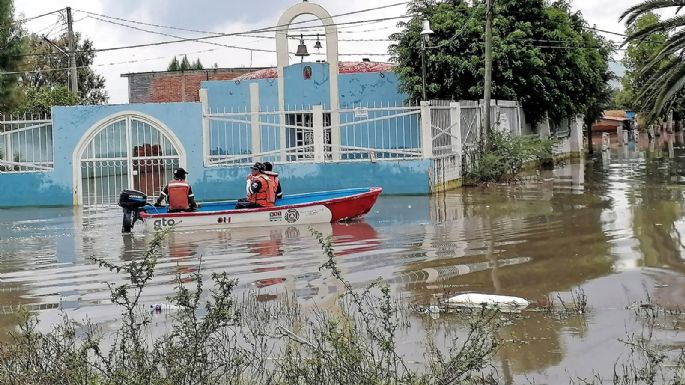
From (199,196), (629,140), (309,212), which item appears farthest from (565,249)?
(629,140)

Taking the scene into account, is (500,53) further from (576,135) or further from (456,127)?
(576,135)

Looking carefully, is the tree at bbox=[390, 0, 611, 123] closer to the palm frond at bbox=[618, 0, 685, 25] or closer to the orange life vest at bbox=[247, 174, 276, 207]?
the palm frond at bbox=[618, 0, 685, 25]

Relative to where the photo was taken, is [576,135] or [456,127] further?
[576,135]

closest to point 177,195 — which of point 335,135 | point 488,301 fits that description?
point 335,135

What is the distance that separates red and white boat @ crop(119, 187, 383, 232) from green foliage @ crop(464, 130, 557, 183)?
7.76 m

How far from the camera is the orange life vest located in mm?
16234

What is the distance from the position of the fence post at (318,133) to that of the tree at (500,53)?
6.40 metres

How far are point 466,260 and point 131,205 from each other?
713 cm

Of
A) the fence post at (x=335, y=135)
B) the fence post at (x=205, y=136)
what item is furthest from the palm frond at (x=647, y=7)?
the fence post at (x=205, y=136)

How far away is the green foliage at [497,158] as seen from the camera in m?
23.6

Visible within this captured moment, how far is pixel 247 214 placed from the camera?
16.0 metres

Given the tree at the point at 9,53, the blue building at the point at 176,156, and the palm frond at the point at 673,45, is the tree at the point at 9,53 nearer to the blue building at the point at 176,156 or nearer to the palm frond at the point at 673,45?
the blue building at the point at 176,156

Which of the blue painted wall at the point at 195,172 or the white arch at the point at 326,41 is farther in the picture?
the white arch at the point at 326,41

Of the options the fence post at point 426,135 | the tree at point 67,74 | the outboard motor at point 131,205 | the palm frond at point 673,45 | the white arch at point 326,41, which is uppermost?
the tree at point 67,74
